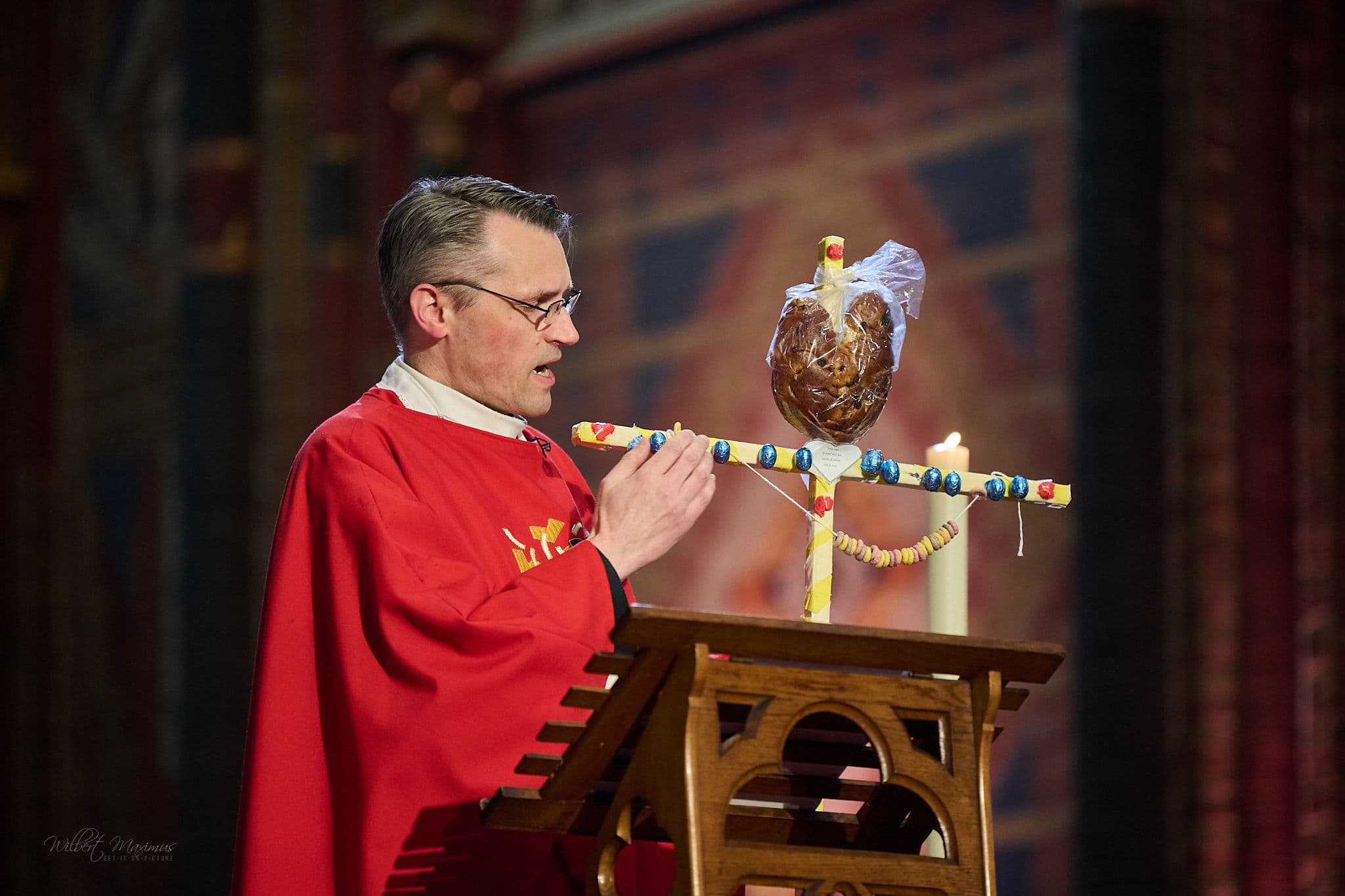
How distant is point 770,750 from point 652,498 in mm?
441

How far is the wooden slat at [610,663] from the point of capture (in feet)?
5.74

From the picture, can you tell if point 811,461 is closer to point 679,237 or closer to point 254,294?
point 679,237

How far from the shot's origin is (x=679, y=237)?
20.8ft

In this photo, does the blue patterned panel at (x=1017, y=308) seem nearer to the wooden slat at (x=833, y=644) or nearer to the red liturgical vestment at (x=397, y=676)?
the red liturgical vestment at (x=397, y=676)

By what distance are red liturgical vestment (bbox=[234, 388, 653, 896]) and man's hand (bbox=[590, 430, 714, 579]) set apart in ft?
0.12

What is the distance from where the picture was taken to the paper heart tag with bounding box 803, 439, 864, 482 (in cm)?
216

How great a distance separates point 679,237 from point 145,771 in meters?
3.43

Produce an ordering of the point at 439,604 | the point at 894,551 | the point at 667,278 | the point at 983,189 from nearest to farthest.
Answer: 1. the point at 439,604
2. the point at 894,551
3. the point at 983,189
4. the point at 667,278

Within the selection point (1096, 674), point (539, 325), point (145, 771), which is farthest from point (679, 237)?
point (539, 325)

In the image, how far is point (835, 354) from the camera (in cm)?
217

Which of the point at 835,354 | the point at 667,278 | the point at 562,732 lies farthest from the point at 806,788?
the point at 667,278

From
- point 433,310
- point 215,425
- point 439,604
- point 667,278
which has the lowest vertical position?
point 439,604

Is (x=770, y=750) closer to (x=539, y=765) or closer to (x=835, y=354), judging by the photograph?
(x=539, y=765)
